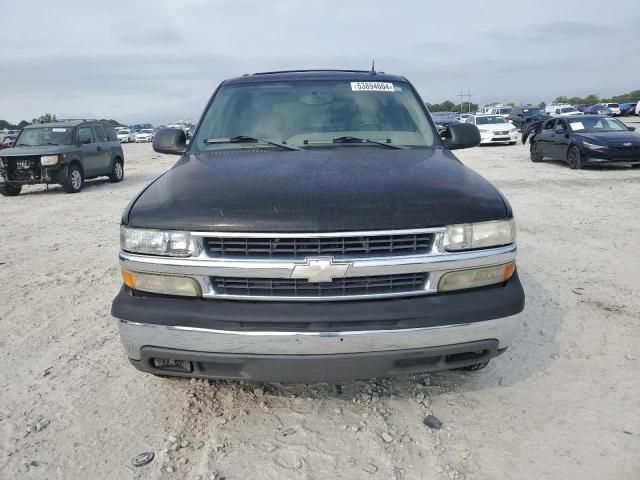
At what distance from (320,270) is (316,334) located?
0.29m

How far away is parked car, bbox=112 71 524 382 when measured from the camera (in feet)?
7.48

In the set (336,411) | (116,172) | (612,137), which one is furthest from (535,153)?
(336,411)

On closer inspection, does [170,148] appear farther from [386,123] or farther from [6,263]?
[6,263]

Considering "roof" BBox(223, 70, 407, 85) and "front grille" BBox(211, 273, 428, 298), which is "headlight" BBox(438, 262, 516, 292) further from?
"roof" BBox(223, 70, 407, 85)

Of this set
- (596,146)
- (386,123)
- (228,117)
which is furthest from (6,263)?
(596,146)

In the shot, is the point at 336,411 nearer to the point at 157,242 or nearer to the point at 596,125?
the point at 157,242

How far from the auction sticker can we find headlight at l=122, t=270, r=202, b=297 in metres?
2.18

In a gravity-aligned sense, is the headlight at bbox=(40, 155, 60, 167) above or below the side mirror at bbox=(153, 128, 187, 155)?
below

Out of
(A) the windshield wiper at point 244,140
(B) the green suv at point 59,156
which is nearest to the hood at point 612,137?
(A) the windshield wiper at point 244,140

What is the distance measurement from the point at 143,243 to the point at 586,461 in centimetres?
235

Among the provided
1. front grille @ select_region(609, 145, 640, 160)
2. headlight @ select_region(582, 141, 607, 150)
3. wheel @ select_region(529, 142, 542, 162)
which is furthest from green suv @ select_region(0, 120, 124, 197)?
front grille @ select_region(609, 145, 640, 160)

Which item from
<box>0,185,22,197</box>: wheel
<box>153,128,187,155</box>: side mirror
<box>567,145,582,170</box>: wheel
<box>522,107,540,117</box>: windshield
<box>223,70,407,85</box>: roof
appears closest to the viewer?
<box>153,128,187,155</box>: side mirror

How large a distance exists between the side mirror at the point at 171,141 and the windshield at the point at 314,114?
217mm

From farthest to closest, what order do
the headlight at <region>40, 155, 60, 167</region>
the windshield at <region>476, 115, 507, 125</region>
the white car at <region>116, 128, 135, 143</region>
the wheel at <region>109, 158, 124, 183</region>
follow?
1. the white car at <region>116, 128, 135, 143</region>
2. the windshield at <region>476, 115, 507, 125</region>
3. the wheel at <region>109, 158, 124, 183</region>
4. the headlight at <region>40, 155, 60, 167</region>
